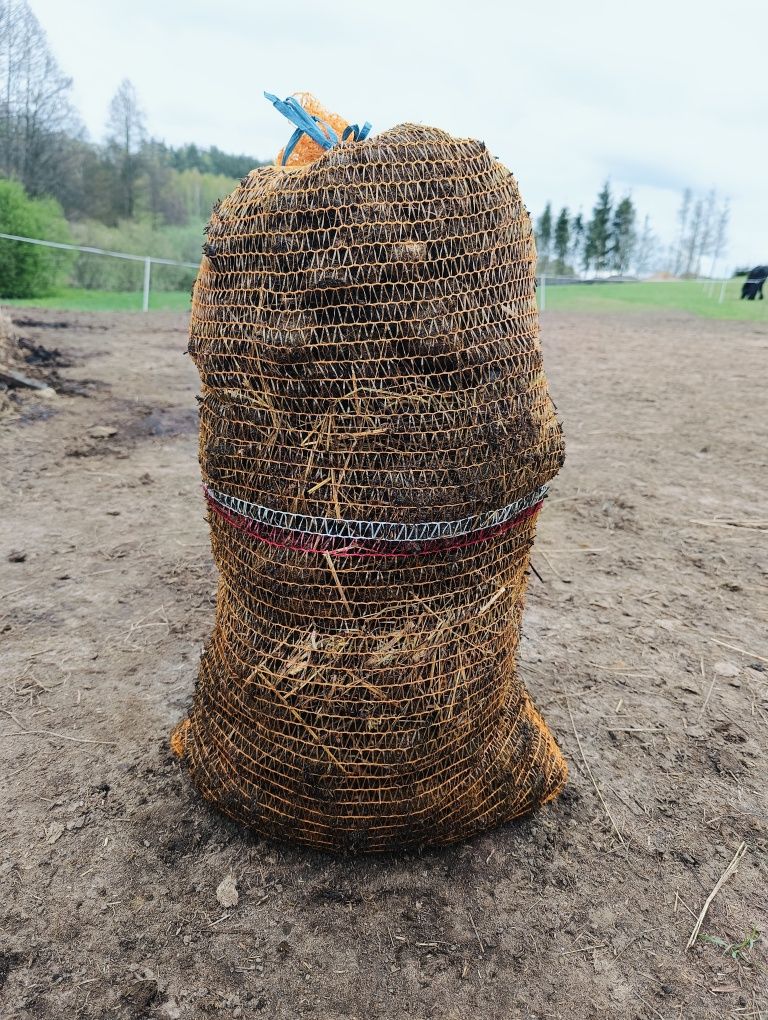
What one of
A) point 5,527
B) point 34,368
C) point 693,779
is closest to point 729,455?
point 693,779

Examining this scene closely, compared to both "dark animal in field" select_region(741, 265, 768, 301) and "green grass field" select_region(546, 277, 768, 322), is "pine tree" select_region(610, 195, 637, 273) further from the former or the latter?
"dark animal in field" select_region(741, 265, 768, 301)

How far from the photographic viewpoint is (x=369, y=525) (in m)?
1.83

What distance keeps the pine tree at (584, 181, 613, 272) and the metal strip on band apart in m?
70.9

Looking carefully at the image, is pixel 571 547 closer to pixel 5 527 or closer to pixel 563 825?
pixel 563 825

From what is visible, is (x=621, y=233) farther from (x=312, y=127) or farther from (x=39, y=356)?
(x=312, y=127)

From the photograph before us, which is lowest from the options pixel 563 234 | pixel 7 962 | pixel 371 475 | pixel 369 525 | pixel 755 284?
pixel 7 962

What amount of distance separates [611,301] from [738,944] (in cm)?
2818

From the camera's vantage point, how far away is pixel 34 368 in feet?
27.6

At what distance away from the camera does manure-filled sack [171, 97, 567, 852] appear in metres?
1.73

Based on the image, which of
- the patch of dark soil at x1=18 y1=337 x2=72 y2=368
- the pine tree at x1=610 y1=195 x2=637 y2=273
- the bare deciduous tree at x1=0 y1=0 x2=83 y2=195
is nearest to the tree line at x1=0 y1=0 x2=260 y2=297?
the bare deciduous tree at x1=0 y1=0 x2=83 y2=195

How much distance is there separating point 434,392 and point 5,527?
12.9 feet

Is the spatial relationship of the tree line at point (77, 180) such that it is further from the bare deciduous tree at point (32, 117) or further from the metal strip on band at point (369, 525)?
the metal strip on band at point (369, 525)

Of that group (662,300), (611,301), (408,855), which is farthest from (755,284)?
(408,855)

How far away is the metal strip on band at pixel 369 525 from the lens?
6.04 ft
